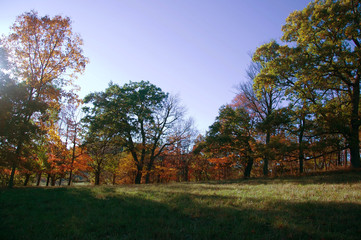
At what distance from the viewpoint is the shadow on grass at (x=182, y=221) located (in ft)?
16.4

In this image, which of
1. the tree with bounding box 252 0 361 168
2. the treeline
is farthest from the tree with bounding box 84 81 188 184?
the tree with bounding box 252 0 361 168

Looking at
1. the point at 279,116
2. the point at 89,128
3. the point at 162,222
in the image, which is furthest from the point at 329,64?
the point at 89,128

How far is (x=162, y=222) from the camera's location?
6066 millimetres

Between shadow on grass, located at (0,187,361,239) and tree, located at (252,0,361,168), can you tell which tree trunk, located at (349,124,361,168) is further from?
shadow on grass, located at (0,187,361,239)

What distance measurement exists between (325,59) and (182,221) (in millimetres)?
17284

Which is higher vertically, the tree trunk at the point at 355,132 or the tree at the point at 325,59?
the tree at the point at 325,59

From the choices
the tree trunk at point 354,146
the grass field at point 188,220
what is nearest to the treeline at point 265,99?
the tree trunk at point 354,146

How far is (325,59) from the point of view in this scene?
16.0 meters

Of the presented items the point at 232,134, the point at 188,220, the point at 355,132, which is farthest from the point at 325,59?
the point at 188,220

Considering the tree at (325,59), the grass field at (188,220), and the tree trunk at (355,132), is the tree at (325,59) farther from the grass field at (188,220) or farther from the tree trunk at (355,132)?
the grass field at (188,220)

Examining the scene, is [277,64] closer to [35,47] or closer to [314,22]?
[314,22]

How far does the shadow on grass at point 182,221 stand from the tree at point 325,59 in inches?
494

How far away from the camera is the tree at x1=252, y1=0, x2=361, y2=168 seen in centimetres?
1550

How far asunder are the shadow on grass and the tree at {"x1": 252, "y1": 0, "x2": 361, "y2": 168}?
12.5 meters
